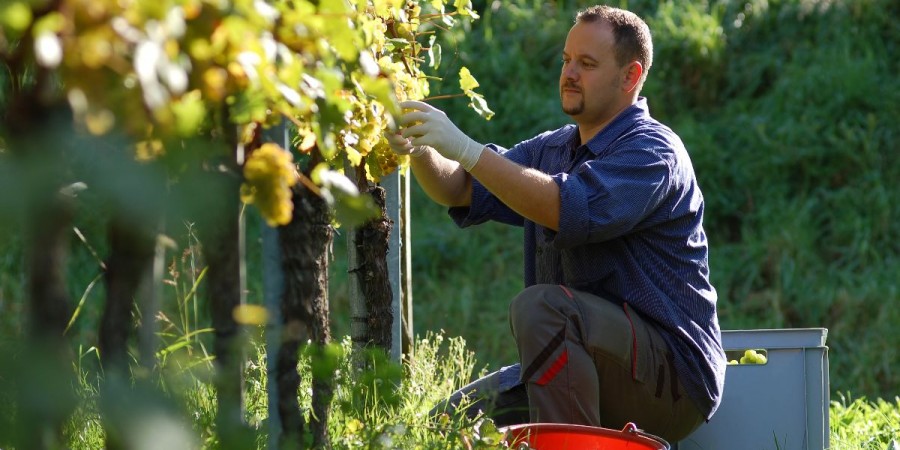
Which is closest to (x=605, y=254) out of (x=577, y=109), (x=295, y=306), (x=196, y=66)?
(x=577, y=109)

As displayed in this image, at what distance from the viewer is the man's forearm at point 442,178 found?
9.52 feet

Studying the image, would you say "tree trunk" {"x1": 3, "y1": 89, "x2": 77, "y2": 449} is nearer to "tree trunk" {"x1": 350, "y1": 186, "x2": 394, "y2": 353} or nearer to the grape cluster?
"tree trunk" {"x1": 350, "y1": 186, "x2": 394, "y2": 353}

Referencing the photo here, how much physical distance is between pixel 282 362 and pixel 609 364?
1.21 m

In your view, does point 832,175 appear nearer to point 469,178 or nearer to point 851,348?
point 851,348

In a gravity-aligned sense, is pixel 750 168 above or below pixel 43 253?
below

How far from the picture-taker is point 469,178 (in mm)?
3107

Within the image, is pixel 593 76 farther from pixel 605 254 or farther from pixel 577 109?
pixel 605 254

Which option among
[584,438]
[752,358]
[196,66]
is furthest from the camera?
[752,358]

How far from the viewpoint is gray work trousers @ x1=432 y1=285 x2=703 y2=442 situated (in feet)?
8.38

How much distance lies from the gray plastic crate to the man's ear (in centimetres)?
69

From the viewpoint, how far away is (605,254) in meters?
2.82

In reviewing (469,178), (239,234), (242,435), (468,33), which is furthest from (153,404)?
(468,33)

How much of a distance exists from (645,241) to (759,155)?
3822 millimetres

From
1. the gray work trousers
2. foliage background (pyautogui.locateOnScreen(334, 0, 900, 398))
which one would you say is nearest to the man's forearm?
the gray work trousers
